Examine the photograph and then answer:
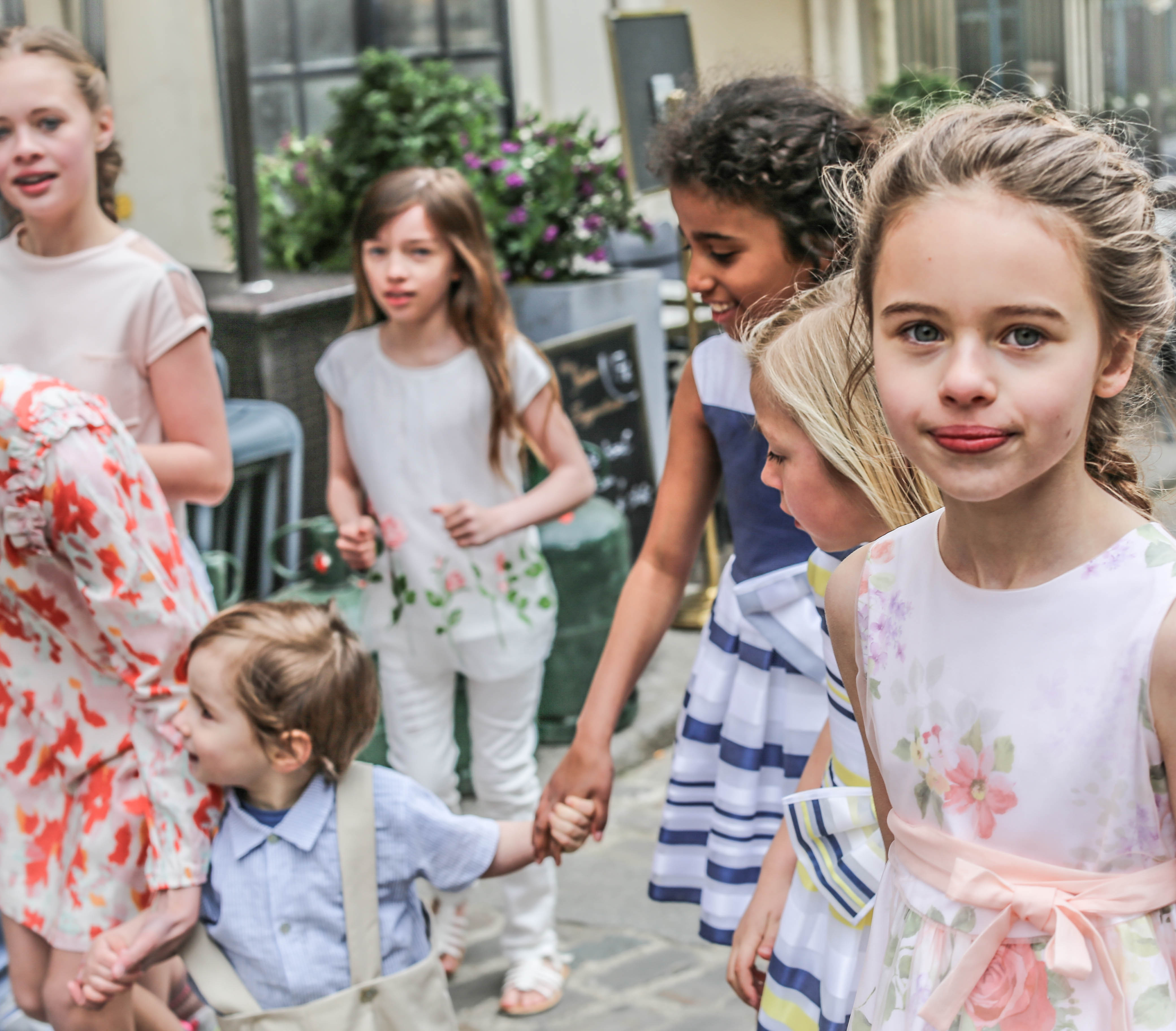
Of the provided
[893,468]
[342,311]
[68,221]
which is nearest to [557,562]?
[342,311]

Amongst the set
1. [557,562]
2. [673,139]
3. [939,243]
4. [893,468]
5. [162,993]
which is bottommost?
[162,993]

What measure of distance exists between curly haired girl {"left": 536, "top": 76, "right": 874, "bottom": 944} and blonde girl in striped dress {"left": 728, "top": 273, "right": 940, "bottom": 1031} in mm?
231

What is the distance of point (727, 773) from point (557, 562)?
212cm

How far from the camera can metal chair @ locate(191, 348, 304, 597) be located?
4438mm

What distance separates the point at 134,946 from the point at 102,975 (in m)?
0.06

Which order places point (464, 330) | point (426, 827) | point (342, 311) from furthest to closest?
point (342, 311), point (464, 330), point (426, 827)

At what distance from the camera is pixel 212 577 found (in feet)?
13.6

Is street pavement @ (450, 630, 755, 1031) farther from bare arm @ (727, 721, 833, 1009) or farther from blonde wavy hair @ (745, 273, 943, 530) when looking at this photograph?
blonde wavy hair @ (745, 273, 943, 530)

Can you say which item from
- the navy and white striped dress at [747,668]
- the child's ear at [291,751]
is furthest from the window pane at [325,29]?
the child's ear at [291,751]

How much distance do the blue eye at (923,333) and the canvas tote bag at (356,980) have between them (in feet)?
4.34

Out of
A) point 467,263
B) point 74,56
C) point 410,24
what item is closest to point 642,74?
point 410,24

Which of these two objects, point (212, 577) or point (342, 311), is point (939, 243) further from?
point (342, 311)

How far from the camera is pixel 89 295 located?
2537 mm

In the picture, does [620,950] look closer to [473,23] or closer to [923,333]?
[923,333]
